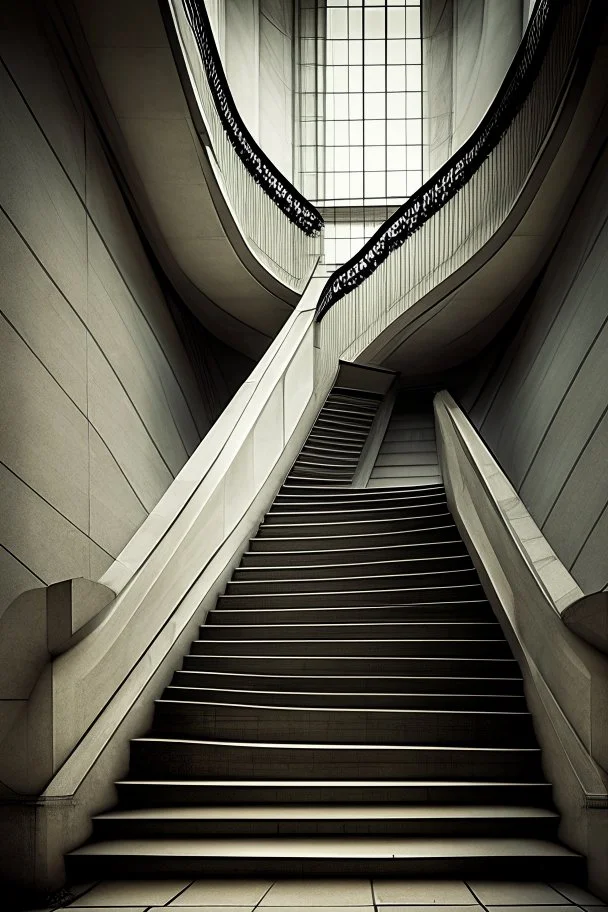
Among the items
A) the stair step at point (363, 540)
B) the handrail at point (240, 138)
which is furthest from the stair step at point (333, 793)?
the handrail at point (240, 138)

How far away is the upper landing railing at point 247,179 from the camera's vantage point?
724cm

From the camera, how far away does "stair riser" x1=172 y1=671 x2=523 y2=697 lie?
4.29 m

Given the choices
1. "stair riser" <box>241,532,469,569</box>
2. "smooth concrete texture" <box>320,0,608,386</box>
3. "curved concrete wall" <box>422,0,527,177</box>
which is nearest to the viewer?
"stair riser" <box>241,532,469,569</box>

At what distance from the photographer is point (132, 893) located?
10.0 ft

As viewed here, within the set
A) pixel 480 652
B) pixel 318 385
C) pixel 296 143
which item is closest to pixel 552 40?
pixel 318 385

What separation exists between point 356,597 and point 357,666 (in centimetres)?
76

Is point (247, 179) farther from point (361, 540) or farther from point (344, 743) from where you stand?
point (344, 743)

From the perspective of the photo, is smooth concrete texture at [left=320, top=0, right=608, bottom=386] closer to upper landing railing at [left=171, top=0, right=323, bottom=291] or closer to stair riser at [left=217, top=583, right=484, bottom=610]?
upper landing railing at [left=171, top=0, right=323, bottom=291]

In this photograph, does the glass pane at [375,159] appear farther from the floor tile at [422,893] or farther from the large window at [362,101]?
the floor tile at [422,893]

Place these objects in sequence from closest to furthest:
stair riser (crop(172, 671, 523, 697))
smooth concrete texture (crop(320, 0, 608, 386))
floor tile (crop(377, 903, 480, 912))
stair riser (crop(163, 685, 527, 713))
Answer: floor tile (crop(377, 903, 480, 912)) → stair riser (crop(163, 685, 527, 713)) → stair riser (crop(172, 671, 523, 697)) → smooth concrete texture (crop(320, 0, 608, 386))

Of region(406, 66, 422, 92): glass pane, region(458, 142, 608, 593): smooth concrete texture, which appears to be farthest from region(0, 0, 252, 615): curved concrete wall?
region(406, 66, 422, 92): glass pane

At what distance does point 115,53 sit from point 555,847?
18.6ft

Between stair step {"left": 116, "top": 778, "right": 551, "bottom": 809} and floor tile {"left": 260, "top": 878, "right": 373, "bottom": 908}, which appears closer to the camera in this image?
floor tile {"left": 260, "top": 878, "right": 373, "bottom": 908}

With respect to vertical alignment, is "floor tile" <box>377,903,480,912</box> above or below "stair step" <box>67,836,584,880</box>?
below
